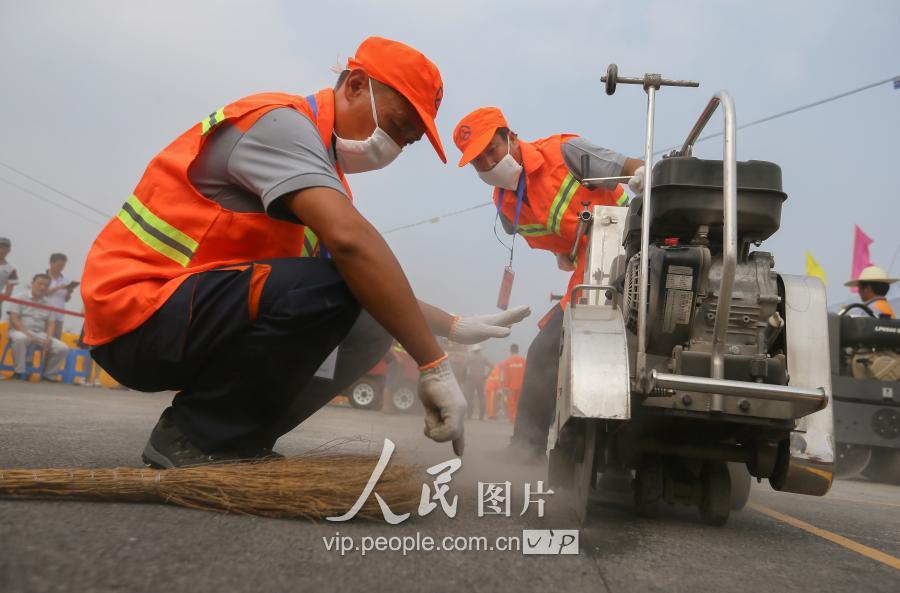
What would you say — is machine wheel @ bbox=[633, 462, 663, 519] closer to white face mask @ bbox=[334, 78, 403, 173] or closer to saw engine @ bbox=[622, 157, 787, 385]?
saw engine @ bbox=[622, 157, 787, 385]

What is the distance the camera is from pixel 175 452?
2.18 metres

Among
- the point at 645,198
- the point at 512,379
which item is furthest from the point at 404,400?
the point at 645,198

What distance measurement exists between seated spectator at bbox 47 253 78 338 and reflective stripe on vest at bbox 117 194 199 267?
10.4m

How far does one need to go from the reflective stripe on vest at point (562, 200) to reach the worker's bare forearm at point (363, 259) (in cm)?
220

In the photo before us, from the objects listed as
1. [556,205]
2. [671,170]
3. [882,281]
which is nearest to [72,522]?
[671,170]

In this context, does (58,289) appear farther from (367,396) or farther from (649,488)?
(649,488)

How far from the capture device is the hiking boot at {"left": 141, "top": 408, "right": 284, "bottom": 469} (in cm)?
215

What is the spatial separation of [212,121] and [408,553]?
1.43 metres

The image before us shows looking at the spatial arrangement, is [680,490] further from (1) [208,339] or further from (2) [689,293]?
(1) [208,339]

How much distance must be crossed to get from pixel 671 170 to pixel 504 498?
1.26m

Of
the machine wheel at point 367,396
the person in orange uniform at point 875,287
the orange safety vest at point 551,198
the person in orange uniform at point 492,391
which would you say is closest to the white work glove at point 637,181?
the orange safety vest at point 551,198

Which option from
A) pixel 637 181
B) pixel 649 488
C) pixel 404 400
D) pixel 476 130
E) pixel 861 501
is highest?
pixel 476 130

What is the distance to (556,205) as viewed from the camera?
163 inches

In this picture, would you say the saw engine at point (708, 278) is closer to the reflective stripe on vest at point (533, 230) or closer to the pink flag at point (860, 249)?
the reflective stripe on vest at point (533, 230)
